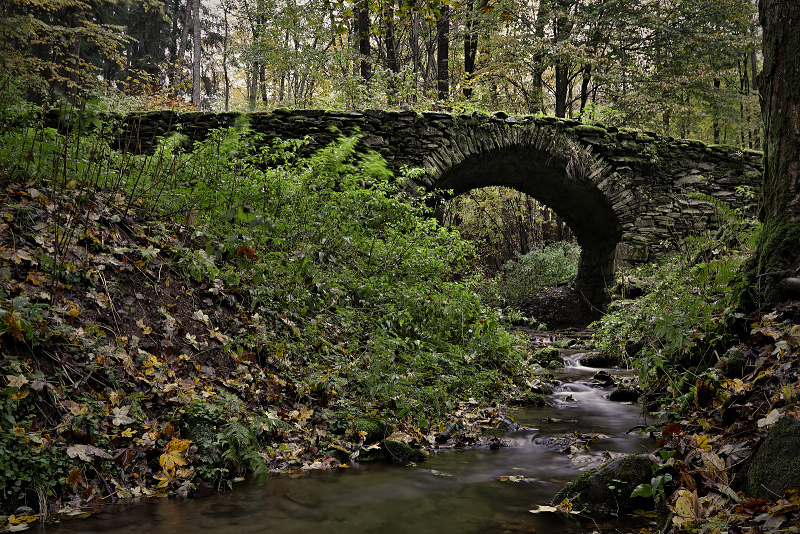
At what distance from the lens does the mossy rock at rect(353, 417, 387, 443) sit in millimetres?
3789

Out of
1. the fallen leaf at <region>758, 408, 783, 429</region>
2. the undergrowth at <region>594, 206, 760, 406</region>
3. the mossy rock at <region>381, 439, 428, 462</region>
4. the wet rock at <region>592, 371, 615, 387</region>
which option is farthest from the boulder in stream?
the fallen leaf at <region>758, 408, 783, 429</region>

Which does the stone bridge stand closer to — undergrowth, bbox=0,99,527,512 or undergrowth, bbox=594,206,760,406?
undergrowth, bbox=0,99,527,512

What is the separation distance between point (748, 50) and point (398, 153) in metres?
12.7

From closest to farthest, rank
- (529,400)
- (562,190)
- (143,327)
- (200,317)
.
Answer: (143,327)
(200,317)
(529,400)
(562,190)

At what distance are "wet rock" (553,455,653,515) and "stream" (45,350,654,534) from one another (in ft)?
0.51

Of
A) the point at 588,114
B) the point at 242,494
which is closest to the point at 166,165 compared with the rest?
the point at 242,494

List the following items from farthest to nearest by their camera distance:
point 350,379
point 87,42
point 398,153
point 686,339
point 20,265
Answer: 1. point 87,42
2. point 398,153
3. point 350,379
4. point 686,339
5. point 20,265

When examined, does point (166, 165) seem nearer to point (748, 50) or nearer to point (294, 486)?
point (294, 486)

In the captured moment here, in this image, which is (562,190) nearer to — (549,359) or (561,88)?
(549,359)

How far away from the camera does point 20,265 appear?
334 cm

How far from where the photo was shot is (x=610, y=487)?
2.65 m

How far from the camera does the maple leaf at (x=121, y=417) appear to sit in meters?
2.83

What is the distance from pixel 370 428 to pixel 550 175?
9239 mm

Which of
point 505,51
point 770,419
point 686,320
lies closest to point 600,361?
point 686,320
